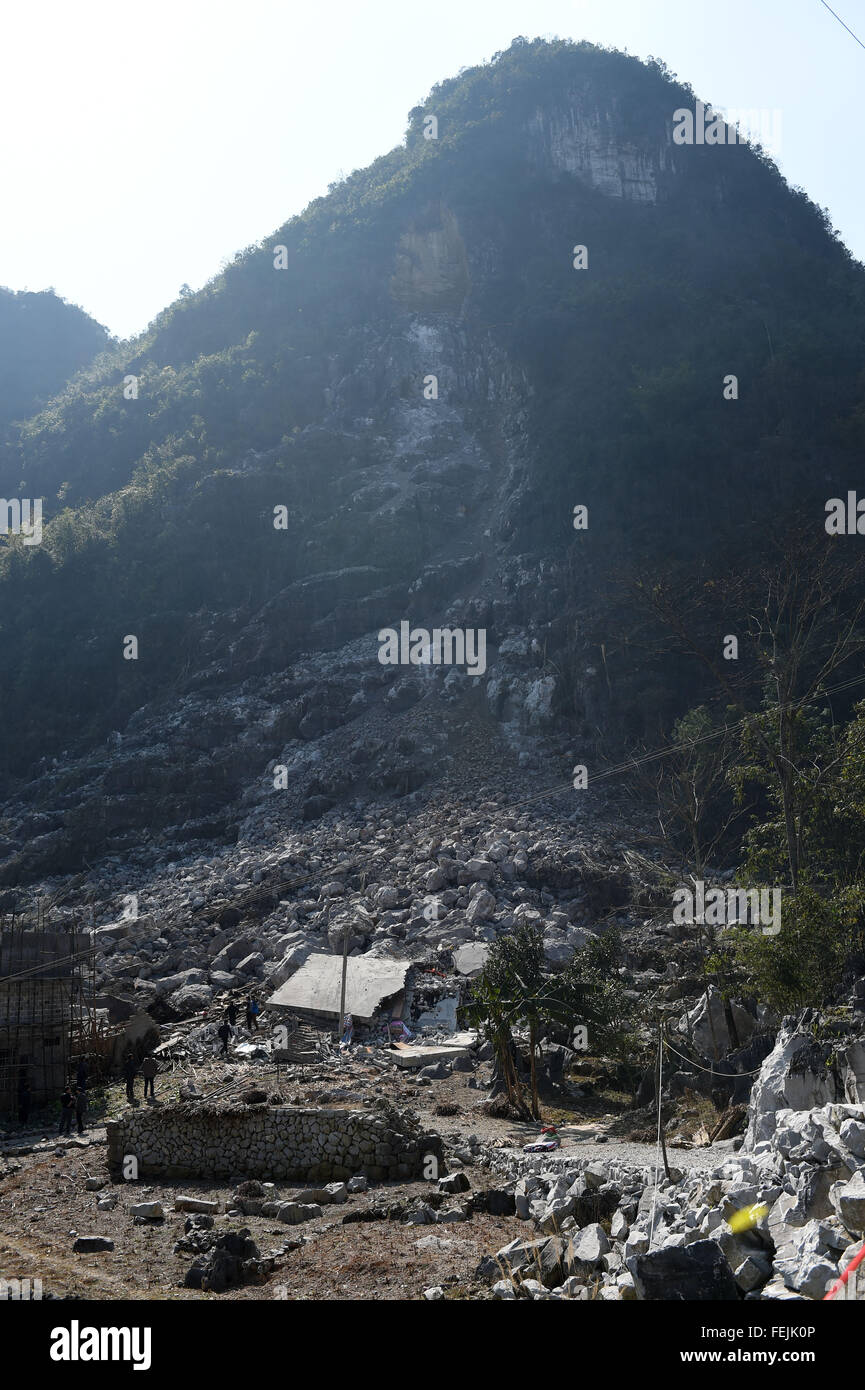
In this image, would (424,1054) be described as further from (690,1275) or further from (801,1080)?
(690,1275)

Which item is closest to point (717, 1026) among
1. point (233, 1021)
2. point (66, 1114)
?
point (66, 1114)

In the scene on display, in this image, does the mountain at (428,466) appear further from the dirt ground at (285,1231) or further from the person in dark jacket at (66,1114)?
the dirt ground at (285,1231)

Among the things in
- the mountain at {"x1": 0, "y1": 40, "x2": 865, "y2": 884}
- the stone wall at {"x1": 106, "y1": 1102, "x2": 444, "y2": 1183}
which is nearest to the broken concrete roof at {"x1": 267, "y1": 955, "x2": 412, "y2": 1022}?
the stone wall at {"x1": 106, "y1": 1102, "x2": 444, "y2": 1183}

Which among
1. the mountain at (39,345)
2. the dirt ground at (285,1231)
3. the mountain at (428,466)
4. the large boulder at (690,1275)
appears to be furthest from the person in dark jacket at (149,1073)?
the mountain at (39,345)

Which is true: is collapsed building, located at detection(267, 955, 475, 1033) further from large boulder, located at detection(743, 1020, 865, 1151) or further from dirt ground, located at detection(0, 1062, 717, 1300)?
large boulder, located at detection(743, 1020, 865, 1151)

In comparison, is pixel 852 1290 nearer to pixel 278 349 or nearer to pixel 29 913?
pixel 29 913

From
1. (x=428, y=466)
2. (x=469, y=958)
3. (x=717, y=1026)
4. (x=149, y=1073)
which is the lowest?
(x=149, y=1073)
